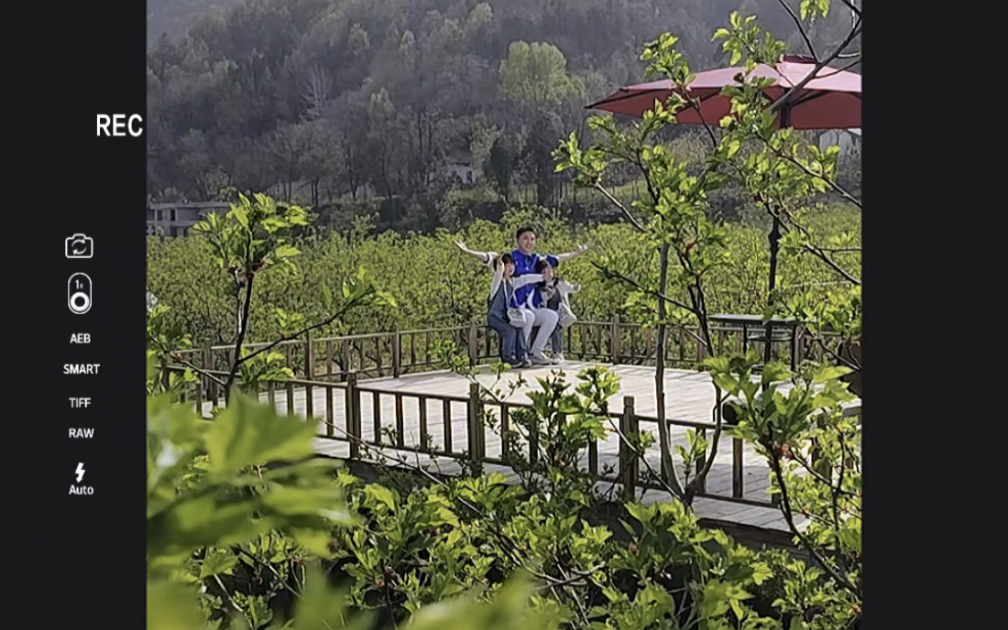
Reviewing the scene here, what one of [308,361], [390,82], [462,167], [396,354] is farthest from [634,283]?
[390,82]

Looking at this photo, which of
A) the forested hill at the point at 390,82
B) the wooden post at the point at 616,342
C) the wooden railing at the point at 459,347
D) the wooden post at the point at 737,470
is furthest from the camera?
the forested hill at the point at 390,82

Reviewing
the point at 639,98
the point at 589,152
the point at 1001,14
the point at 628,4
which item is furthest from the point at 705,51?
the point at 1001,14

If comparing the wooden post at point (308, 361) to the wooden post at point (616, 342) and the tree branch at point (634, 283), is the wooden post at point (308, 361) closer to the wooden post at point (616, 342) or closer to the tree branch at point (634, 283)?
the wooden post at point (616, 342)

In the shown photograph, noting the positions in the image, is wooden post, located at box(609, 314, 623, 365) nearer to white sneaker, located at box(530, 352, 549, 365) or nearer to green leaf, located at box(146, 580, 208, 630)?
white sneaker, located at box(530, 352, 549, 365)

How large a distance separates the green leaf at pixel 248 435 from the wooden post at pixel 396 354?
5825 mm

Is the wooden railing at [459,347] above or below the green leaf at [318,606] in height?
below

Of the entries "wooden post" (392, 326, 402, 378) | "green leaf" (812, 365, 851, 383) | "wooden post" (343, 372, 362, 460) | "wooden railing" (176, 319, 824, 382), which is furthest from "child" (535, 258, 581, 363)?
"green leaf" (812, 365, 851, 383)

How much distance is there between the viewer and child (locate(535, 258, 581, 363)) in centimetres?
652

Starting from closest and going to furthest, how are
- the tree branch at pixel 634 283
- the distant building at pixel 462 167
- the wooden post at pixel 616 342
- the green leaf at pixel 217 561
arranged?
the green leaf at pixel 217 561 → the tree branch at pixel 634 283 → the wooden post at pixel 616 342 → the distant building at pixel 462 167

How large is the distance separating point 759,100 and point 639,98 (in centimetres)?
290
